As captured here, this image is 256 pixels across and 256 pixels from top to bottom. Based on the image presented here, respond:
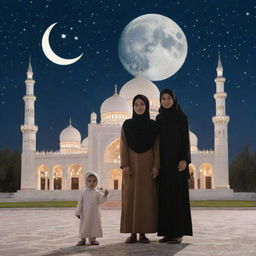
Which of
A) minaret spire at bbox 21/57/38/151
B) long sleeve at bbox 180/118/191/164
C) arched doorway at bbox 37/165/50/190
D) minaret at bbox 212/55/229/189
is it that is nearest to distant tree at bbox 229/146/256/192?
minaret at bbox 212/55/229/189

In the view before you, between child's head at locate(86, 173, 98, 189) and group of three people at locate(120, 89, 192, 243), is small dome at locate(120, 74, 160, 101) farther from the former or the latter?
child's head at locate(86, 173, 98, 189)

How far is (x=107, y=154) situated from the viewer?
36.6 metres

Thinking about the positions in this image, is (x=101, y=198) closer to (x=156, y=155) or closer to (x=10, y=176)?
(x=156, y=155)

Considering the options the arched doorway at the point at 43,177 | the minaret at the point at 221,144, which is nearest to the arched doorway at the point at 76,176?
the arched doorway at the point at 43,177

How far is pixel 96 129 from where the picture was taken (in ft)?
119

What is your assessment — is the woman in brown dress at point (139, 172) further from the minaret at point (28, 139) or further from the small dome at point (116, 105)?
the small dome at point (116, 105)

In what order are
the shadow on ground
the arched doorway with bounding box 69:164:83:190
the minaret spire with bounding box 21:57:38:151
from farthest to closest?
1. the arched doorway with bounding box 69:164:83:190
2. the minaret spire with bounding box 21:57:38:151
3. the shadow on ground

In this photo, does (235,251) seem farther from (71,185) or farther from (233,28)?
(71,185)

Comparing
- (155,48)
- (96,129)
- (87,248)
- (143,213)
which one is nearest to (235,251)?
(143,213)

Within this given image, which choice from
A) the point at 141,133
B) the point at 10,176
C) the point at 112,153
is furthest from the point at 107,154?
the point at 141,133

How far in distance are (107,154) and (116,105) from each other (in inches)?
157

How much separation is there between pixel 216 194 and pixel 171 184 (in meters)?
23.8

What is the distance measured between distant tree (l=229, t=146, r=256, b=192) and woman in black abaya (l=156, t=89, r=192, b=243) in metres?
35.0

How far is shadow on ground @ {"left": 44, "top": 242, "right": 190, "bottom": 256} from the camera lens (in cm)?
471
